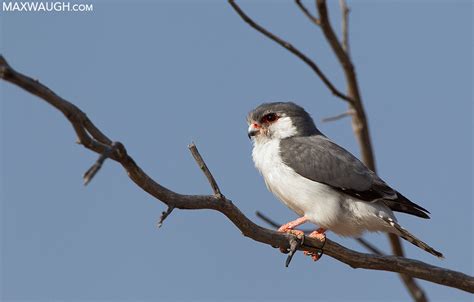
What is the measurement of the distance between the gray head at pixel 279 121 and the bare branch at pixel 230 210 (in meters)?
1.62

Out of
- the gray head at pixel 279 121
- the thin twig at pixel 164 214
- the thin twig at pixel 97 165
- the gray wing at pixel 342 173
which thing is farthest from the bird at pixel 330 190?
the thin twig at pixel 97 165

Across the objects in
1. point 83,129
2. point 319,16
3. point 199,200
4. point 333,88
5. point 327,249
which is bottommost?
point 327,249

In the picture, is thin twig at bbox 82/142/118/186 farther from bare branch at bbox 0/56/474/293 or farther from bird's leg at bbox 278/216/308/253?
bird's leg at bbox 278/216/308/253

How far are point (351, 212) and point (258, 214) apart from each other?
0.95m

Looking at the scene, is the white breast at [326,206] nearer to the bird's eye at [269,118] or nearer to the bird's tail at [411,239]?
the bird's tail at [411,239]

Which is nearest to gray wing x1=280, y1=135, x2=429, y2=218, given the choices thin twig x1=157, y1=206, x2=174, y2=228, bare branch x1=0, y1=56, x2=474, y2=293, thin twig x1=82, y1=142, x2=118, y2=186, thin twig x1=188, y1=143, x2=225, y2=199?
bare branch x1=0, y1=56, x2=474, y2=293

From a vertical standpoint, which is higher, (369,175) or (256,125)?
(256,125)

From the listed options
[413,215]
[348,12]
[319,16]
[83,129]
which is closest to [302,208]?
[413,215]

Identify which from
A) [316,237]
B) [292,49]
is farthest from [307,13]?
[316,237]

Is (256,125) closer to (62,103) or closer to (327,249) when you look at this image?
(327,249)

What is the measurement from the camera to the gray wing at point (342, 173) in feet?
21.1

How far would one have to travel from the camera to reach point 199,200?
4.54 meters

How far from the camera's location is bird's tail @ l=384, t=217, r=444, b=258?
19.5ft

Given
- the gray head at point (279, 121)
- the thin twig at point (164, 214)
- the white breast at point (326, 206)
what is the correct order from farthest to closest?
the gray head at point (279, 121)
the white breast at point (326, 206)
the thin twig at point (164, 214)
